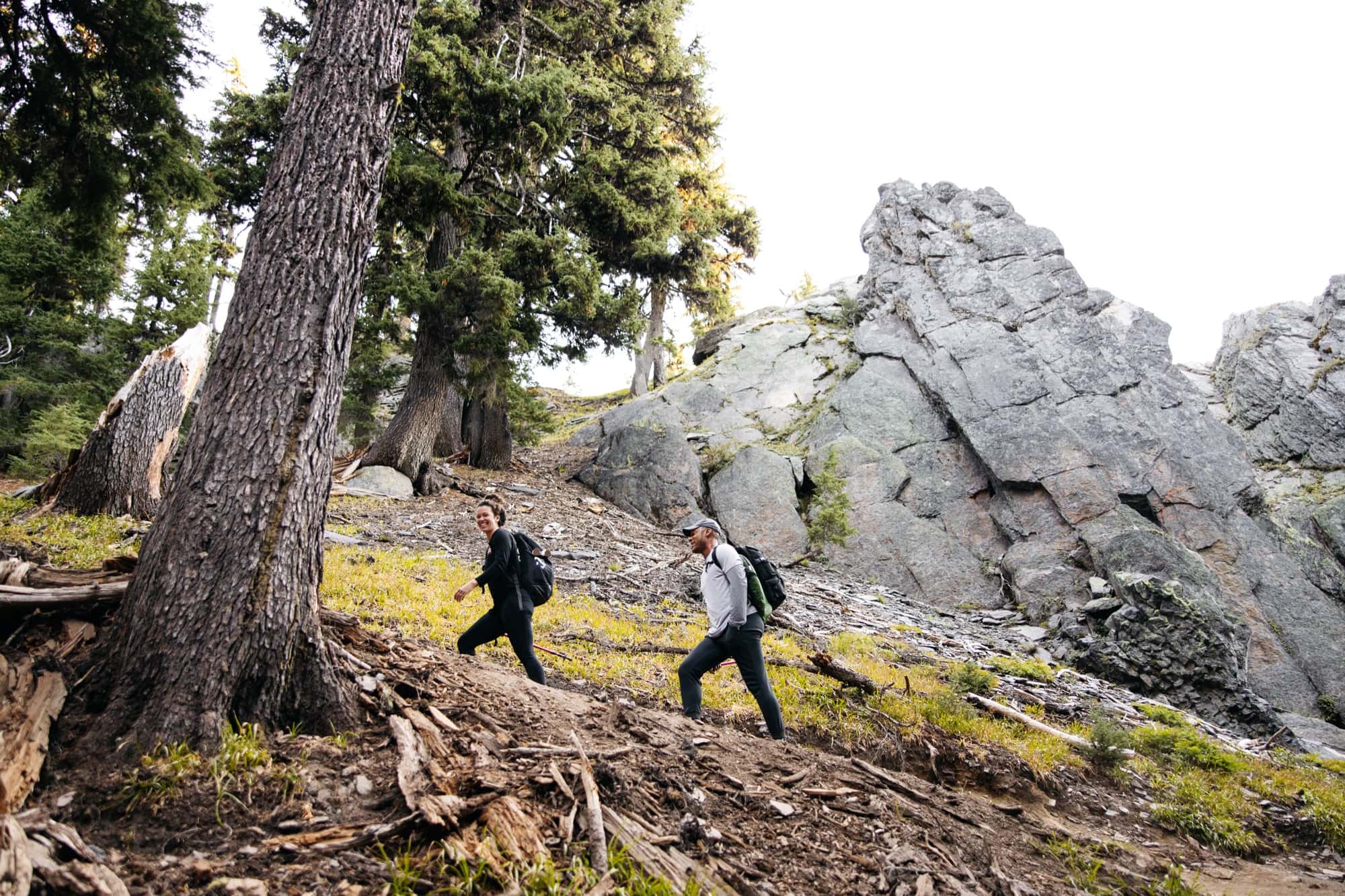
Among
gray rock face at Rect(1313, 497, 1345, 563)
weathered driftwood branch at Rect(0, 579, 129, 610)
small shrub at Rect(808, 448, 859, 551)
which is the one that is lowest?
weathered driftwood branch at Rect(0, 579, 129, 610)

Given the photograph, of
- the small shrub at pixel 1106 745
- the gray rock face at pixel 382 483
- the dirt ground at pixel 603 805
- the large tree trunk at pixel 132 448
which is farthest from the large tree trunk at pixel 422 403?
the small shrub at pixel 1106 745

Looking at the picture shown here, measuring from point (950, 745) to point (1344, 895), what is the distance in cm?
287

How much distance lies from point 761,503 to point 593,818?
1324 cm

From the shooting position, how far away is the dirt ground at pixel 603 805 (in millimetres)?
2744

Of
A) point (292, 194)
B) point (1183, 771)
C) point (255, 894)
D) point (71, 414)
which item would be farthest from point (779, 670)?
point (71, 414)

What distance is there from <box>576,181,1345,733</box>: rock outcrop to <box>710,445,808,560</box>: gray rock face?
6 cm

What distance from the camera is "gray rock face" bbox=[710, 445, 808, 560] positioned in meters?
15.6

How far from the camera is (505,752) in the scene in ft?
12.2

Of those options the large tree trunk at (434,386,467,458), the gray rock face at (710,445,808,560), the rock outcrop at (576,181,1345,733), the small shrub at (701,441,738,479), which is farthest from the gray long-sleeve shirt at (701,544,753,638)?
the large tree trunk at (434,386,467,458)

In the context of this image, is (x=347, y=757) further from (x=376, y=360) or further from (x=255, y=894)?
(x=376, y=360)

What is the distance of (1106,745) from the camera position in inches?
277

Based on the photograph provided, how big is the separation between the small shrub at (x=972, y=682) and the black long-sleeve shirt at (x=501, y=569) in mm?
5977

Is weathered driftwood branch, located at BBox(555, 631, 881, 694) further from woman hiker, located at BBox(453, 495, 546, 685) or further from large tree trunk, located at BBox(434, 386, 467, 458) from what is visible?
large tree trunk, located at BBox(434, 386, 467, 458)

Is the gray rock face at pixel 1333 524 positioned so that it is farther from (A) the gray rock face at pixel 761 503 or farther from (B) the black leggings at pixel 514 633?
(B) the black leggings at pixel 514 633
